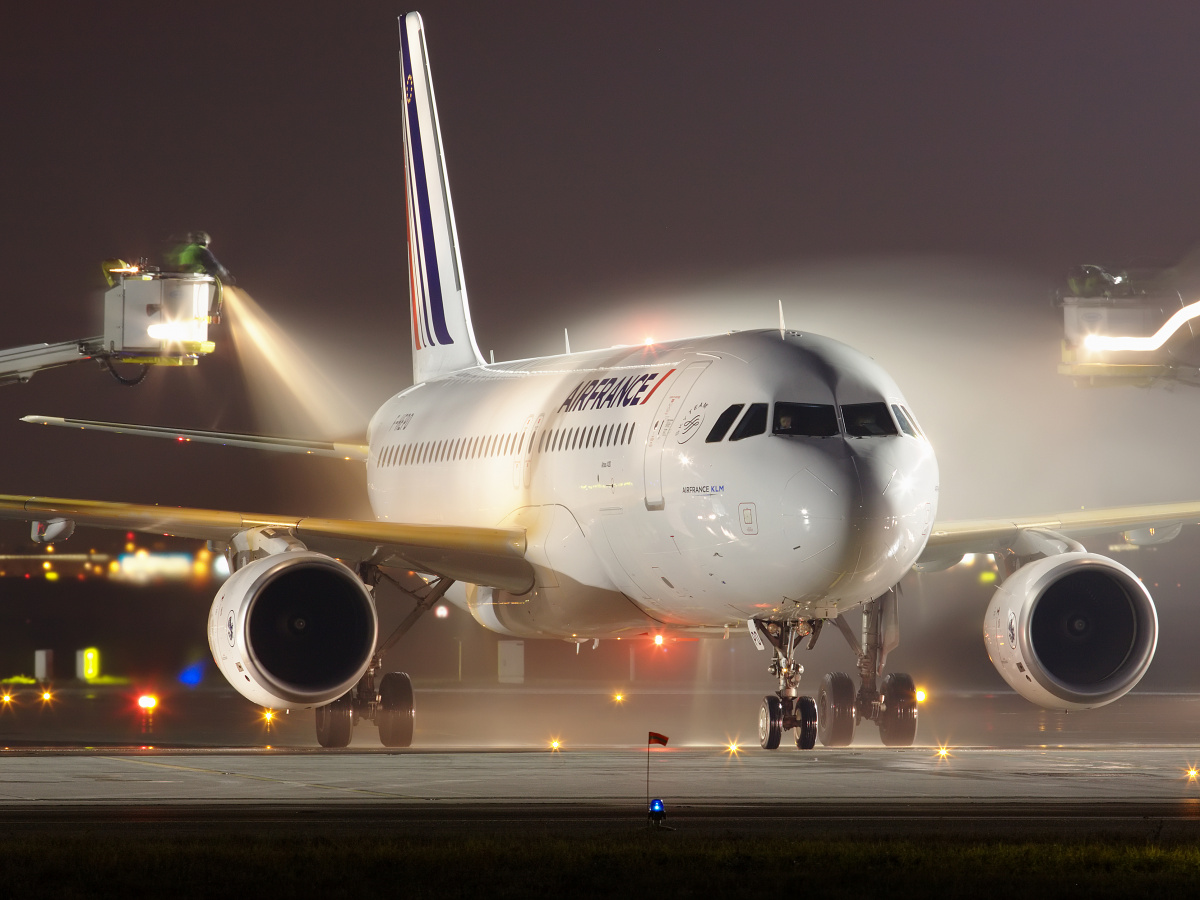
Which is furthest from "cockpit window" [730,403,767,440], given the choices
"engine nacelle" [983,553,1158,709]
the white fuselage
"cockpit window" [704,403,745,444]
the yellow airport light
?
the yellow airport light

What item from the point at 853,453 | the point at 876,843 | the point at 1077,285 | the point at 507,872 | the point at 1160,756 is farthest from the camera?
→ the point at 1077,285

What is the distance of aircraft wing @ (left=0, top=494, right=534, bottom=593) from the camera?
21.4 m

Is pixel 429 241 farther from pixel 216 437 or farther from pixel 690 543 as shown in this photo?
pixel 690 543

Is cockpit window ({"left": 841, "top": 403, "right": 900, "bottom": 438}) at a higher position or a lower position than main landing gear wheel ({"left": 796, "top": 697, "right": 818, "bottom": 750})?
higher

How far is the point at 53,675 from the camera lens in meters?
42.2

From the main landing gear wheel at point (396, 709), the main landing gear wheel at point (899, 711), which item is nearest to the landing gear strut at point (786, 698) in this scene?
the main landing gear wheel at point (899, 711)

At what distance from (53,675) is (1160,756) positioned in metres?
29.8

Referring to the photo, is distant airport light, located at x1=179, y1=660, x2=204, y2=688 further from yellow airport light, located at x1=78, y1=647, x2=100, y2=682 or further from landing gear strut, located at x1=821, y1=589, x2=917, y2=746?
landing gear strut, located at x1=821, y1=589, x2=917, y2=746

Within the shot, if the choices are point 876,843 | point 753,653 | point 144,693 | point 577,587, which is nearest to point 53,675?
point 144,693

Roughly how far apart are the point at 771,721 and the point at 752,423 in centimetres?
330

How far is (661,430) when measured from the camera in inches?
766

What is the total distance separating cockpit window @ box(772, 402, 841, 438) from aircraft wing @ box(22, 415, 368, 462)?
37.5 ft

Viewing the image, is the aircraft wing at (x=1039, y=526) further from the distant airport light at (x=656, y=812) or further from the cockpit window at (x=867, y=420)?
the distant airport light at (x=656, y=812)

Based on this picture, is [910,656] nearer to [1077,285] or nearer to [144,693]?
[1077,285]
